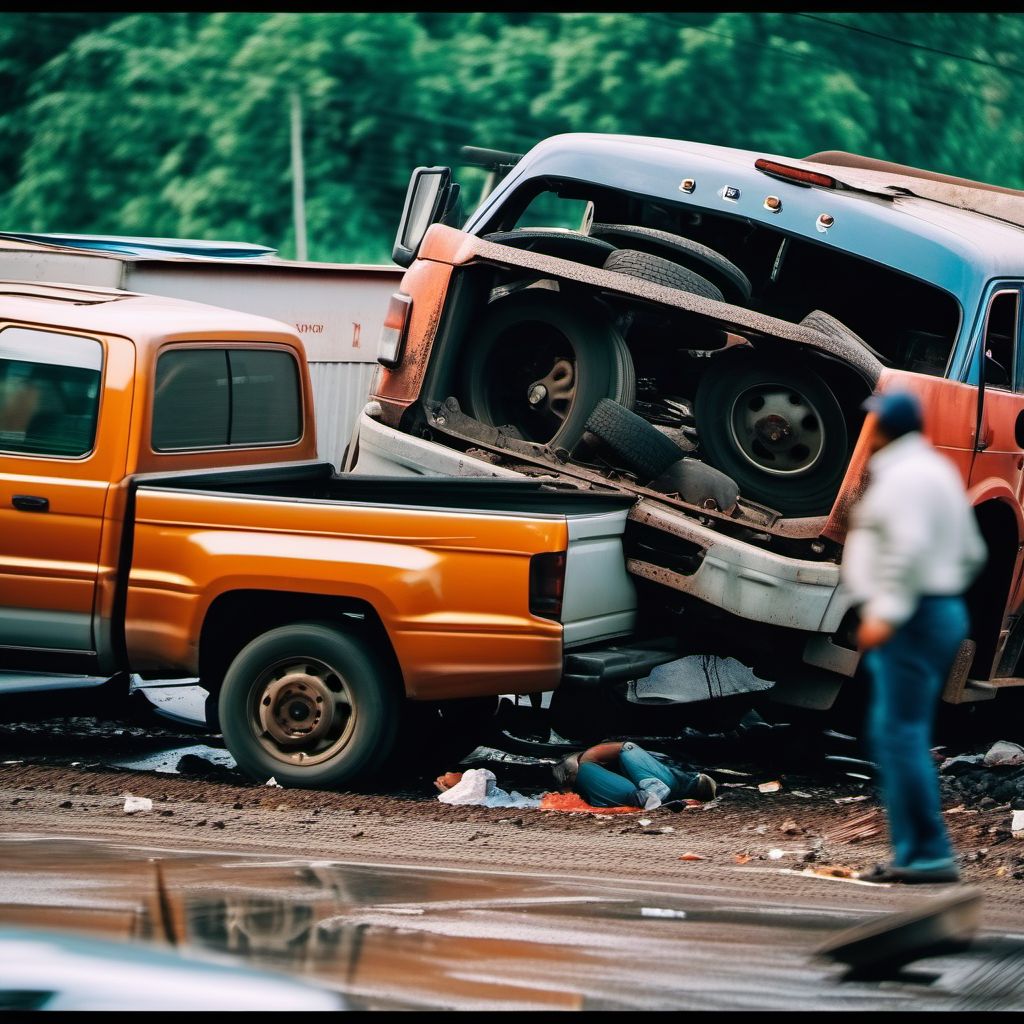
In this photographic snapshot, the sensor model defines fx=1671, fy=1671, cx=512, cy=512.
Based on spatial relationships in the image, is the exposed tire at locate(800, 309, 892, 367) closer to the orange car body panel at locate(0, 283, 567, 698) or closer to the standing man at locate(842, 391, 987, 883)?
the orange car body panel at locate(0, 283, 567, 698)

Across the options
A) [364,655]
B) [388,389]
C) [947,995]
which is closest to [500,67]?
[388,389]

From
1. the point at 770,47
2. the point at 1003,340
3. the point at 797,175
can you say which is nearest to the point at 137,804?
the point at 797,175

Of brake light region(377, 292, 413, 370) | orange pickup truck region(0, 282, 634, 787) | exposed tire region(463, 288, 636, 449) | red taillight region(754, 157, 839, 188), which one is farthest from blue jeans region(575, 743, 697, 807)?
red taillight region(754, 157, 839, 188)

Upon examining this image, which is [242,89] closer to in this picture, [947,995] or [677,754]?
[677,754]

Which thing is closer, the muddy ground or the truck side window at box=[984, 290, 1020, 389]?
the muddy ground

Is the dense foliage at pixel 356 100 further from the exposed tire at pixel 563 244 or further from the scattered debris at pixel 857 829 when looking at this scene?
the scattered debris at pixel 857 829

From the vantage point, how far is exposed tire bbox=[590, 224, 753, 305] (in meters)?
8.71

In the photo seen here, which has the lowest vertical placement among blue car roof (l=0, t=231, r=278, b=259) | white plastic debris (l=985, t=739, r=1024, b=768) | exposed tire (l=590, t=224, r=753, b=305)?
white plastic debris (l=985, t=739, r=1024, b=768)

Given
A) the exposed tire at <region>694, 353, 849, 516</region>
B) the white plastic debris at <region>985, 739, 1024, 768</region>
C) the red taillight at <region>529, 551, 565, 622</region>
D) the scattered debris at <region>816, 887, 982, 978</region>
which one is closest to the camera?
the scattered debris at <region>816, 887, 982, 978</region>

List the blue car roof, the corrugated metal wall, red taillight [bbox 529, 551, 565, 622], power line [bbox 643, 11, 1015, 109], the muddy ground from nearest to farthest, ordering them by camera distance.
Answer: the muddy ground
red taillight [bbox 529, 551, 565, 622]
the blue car roof
the corrugated metal wall
power line [bbox 643, 11, 1015, 109]

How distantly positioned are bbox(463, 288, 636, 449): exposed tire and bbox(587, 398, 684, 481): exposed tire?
0.23 metres

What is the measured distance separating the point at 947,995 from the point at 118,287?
9.04m

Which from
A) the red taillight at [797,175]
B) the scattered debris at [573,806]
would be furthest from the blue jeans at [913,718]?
the red taillight at [797,175]

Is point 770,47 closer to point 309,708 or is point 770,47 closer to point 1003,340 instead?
point 1003,340
